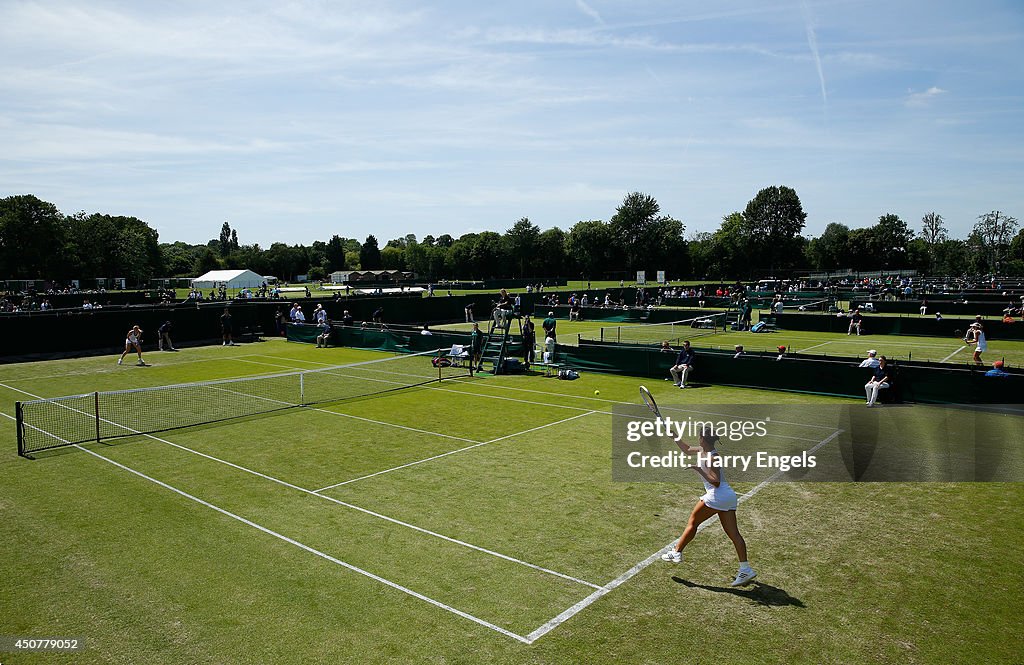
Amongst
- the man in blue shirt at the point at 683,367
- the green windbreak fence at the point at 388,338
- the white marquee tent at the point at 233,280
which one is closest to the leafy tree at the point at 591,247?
the white marquee tent at the point at 233,280

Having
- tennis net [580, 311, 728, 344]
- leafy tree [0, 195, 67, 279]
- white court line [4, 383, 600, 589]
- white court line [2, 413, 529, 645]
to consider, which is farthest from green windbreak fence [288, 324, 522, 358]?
leafy tree [0, 195, 67, 279]

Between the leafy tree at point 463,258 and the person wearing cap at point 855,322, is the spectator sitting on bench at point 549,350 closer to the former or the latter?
the person wearing cap at point 855,322

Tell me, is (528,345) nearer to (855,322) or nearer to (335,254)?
(855,322)

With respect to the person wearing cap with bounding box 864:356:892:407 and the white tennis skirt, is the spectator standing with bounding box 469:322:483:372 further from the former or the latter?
the white tennis skirt

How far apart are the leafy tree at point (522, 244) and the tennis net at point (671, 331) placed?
282 ft

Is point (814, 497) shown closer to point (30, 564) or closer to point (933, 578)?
point (933, 578)

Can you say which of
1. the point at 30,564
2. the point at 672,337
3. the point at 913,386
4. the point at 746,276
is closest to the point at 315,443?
the point at 30,564

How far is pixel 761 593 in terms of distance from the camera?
339 inches

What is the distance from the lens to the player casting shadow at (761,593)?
8.35m

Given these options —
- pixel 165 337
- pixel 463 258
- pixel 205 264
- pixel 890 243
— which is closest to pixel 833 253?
pixel 890 243

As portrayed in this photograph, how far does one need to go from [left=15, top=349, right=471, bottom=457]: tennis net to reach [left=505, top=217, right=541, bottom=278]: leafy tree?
10335cm

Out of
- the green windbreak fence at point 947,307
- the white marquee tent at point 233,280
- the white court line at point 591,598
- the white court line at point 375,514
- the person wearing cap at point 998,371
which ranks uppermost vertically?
the white marquee tent at point 233,280

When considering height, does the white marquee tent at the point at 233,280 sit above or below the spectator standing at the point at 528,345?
above

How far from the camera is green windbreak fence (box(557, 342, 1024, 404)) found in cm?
1961
